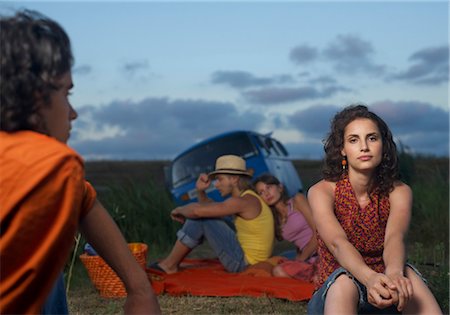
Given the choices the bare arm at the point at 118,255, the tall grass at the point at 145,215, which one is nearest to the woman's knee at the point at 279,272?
the tall grass at the point at 145,215

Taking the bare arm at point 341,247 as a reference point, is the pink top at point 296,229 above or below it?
below

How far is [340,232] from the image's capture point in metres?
3.10

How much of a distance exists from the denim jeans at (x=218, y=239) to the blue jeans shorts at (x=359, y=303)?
2513mm

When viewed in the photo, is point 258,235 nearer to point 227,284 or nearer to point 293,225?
point 293,225

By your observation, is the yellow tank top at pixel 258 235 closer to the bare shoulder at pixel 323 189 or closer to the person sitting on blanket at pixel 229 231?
the person sitting on blanket at pixel 229 231

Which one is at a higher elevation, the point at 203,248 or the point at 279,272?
the point at 279,272

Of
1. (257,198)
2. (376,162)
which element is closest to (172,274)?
(257,198)

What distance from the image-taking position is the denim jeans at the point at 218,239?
5703mm

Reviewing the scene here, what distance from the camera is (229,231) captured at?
5758mm

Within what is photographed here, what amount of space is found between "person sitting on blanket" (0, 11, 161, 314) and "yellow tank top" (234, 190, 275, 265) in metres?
4.15

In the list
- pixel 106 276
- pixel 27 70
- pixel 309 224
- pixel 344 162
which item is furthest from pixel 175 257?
pixel 27 70

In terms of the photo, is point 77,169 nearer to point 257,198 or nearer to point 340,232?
point 340,232

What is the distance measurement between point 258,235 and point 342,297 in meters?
2.92

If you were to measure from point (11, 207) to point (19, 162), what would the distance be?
100 millimetres
